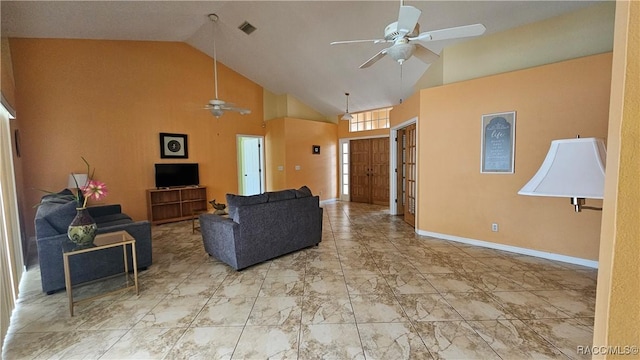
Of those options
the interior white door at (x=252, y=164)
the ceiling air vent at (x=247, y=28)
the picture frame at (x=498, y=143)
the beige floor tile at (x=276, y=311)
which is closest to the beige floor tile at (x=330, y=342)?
the beige floor tile at (x=276, y=311)

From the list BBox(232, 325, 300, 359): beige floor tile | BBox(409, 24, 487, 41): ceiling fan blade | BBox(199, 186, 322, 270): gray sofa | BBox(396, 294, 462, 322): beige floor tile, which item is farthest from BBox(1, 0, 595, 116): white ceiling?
BBox(232, 325, 300, 359): beige floor tile

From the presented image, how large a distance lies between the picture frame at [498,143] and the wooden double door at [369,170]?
11.7 ft

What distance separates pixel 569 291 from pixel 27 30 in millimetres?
7846

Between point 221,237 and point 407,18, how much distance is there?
9.50 feet

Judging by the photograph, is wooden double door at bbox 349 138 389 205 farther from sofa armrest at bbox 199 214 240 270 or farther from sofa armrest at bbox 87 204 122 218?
sofa armrest at bbox 87 204 122 218

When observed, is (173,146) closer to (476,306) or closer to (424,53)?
(424,53)

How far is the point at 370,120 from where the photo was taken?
748 centimetres

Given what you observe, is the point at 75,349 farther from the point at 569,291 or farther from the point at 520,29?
the point at 520,29

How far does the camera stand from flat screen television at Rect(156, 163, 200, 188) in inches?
211

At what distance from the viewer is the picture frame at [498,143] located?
349 cm

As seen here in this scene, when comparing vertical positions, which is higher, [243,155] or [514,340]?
[243,155]

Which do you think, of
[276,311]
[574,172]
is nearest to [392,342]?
[276,311]

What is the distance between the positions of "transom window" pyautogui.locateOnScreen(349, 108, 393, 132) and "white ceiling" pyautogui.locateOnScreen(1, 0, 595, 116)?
915mm

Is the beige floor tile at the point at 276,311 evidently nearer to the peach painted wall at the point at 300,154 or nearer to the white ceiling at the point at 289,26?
the white ceiling at the point at 289,26
